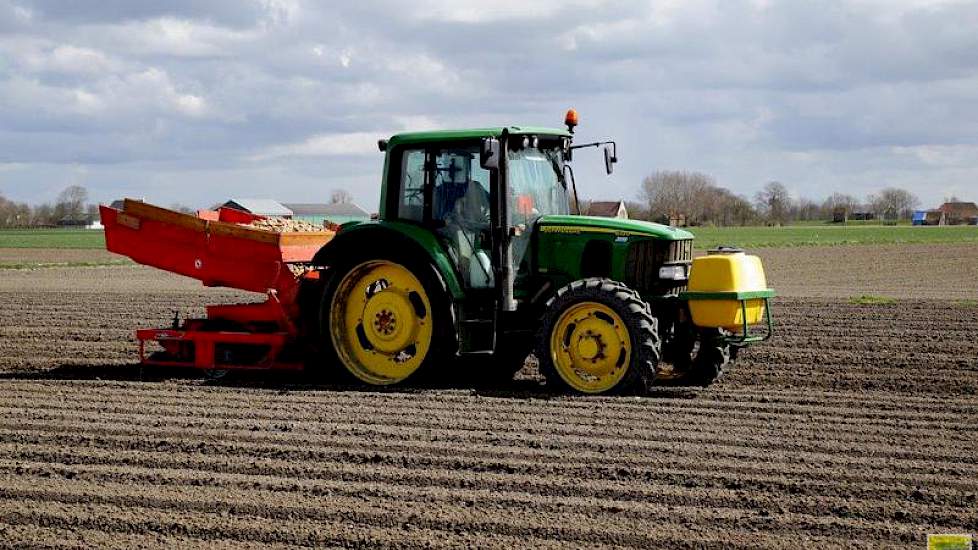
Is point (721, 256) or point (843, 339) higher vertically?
point (721, 256)

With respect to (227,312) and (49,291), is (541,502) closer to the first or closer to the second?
(227,312)

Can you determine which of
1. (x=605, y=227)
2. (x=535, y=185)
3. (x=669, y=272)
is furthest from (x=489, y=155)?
(x=669, y=272)

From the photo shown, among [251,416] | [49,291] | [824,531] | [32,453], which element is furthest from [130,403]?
[49,291]

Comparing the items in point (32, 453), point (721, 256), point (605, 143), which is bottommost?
point (32, 453)

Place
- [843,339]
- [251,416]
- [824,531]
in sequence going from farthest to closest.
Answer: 1. [843,339]
2. [251,416]
3. [824,531]

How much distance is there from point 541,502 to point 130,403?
4.26m

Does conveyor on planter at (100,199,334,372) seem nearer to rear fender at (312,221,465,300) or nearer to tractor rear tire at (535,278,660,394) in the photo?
rear fender at (312,221,465,300)

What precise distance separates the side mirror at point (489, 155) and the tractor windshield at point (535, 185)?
49 cm

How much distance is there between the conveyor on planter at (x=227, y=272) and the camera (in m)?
10.4

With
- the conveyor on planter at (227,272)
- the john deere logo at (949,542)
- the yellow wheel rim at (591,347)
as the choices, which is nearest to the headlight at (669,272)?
the yellow wheel rim at (591,347)

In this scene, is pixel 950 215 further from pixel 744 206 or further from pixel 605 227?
pixel 605 227

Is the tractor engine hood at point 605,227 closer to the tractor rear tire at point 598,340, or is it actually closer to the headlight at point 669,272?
the headlight at point 669,272

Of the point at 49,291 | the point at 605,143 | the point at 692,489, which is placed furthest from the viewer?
the point at 49,291

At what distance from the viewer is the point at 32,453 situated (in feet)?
23.9
